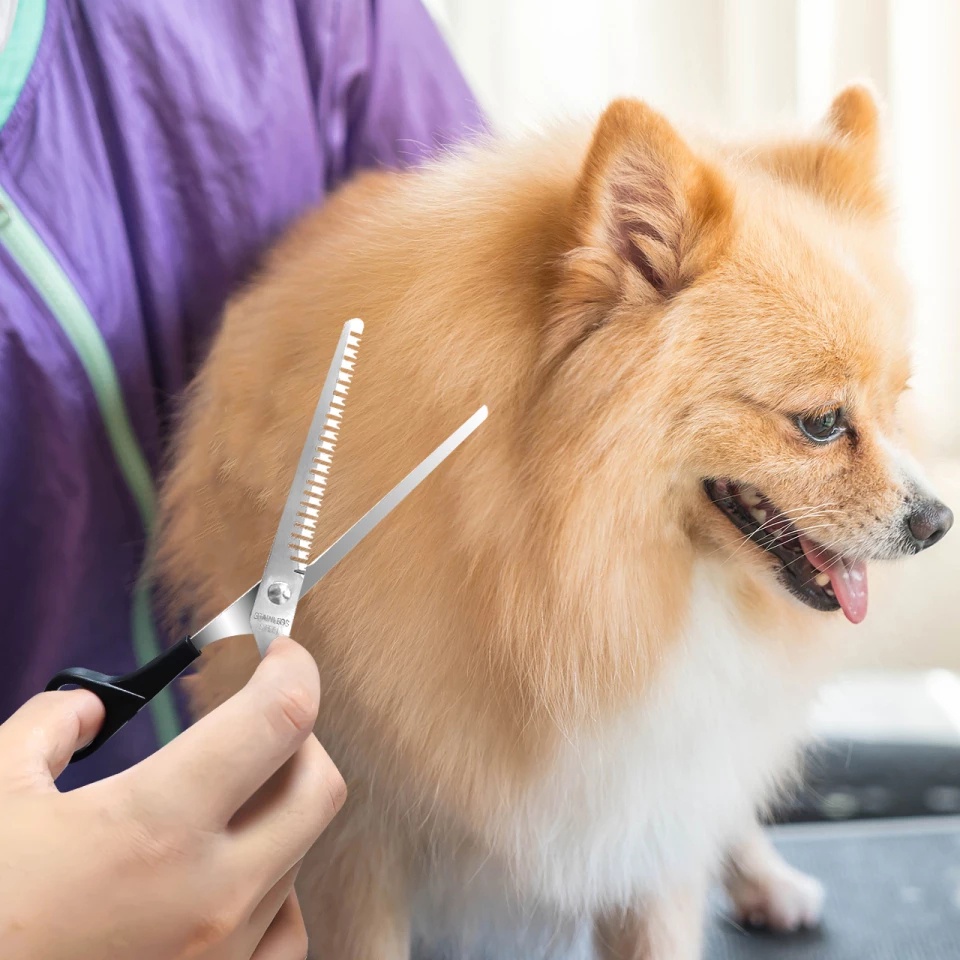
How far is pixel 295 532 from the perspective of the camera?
419 mm

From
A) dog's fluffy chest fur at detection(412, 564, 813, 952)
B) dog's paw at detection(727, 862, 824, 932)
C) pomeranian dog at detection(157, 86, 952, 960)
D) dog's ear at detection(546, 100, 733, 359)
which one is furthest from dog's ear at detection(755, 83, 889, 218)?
dog's paw at detection(727, 862, 824, 932)

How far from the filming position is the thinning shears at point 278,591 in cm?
38

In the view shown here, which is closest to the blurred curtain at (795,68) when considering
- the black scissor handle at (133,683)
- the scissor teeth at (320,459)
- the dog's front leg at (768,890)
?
the dog's front leg at (768,890)

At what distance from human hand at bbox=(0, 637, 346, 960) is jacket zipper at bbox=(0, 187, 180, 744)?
0.82ft

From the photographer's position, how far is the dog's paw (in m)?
0.70

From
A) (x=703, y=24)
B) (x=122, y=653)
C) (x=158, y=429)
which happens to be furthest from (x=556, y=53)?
(x=122, y=653)

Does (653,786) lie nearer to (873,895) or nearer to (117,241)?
(873,895)

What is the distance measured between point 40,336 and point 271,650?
0.92ft

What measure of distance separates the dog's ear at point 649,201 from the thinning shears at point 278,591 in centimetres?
12

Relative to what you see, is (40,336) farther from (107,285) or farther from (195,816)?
(195,816)

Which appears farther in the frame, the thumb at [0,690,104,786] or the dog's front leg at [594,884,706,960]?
the dog's front leg at [594,884,706,960]

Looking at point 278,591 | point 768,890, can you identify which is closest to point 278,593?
point 278,591

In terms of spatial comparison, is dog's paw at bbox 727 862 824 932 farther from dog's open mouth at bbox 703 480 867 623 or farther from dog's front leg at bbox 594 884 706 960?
dog's open mouth at bbox 703 480 867 623

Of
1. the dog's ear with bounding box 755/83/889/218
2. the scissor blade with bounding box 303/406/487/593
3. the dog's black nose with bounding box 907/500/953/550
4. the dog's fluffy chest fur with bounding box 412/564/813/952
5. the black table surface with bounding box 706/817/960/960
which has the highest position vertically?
the dog's ear with bounding box 755/83/889/218
